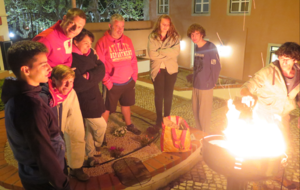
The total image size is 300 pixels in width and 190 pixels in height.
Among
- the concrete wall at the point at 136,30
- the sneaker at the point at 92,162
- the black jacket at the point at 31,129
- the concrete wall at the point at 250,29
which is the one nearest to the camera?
the black jacket at the point at 31,129

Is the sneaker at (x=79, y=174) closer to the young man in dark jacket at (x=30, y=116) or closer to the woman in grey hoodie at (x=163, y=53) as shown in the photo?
the young man in dark jacket at (x=30, y=116)

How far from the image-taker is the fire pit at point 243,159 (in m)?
1.80

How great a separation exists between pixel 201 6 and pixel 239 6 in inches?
78.6

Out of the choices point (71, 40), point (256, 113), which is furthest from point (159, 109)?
point (71, 40)

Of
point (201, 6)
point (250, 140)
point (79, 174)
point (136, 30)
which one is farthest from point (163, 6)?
point (250, 140)

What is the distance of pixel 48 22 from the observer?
15.9m

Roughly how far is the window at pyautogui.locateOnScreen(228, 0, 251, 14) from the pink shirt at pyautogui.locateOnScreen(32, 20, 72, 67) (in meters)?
8.16

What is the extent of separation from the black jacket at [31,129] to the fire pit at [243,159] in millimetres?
1150

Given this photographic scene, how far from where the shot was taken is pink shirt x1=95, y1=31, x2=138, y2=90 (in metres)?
3.47

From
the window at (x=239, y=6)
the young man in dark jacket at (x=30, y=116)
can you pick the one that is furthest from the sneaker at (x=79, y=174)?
the window at (x=239, y=6)

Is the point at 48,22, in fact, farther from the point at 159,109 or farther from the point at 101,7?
the point at 159,109

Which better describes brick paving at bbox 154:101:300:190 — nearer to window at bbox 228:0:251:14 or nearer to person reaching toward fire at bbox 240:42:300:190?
person reaching toward fire at bbox 240:42:300:190

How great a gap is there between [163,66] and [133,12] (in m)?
13.0

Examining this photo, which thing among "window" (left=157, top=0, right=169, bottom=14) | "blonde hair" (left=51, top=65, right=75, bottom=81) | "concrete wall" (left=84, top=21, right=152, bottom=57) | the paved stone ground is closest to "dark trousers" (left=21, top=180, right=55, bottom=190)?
"blonde hair" (left=51, top=65, right=75, bottom=81)
